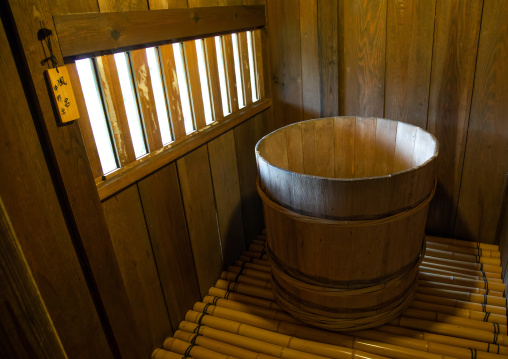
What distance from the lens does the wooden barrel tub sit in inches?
60.4

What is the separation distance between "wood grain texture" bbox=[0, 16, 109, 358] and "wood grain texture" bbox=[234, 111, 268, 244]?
1.32m

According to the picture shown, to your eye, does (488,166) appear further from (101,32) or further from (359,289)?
(101,32)

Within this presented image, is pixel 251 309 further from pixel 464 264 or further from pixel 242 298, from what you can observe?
pixel 464 264

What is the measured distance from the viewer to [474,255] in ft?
7.79

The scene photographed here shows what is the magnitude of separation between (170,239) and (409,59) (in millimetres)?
1840

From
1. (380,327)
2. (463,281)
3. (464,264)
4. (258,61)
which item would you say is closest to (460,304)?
(463,281)

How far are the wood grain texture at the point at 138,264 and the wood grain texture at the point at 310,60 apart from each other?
154 cm

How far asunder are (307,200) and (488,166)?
58.1 inches

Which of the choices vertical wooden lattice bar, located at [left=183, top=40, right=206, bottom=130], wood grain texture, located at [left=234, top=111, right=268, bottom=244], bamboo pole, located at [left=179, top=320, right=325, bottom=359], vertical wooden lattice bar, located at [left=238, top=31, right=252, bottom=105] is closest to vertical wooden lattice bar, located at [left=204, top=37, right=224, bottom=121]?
vertical wooden lattice bar, located at [left=183, top=40, right=206, bottom=130]

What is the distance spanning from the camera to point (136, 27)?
1523 millimetres

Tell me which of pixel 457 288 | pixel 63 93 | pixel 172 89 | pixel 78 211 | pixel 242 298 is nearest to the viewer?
pixel 63 93

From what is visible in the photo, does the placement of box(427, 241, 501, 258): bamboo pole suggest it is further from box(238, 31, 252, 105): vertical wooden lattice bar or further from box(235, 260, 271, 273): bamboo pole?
box(238, 31, 252, 105): vertical wooden lattice bar

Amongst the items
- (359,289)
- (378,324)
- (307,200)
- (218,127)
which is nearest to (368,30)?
(218,127)

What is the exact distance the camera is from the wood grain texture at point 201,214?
1.99m
